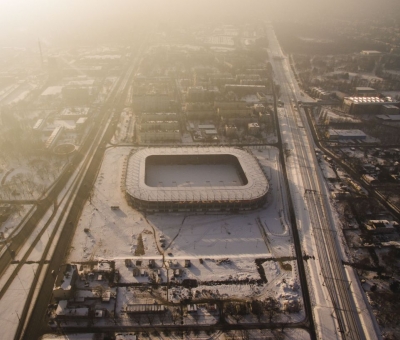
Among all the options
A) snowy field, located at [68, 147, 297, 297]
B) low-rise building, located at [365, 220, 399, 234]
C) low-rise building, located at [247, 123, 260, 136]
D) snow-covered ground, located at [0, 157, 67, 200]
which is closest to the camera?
snowy field, located at [68, 147, 297, 297]

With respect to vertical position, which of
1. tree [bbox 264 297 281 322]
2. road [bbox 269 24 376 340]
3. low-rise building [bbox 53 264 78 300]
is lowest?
road [bbox 269 24 376 340]

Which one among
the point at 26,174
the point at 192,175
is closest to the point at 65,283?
the point at 192,175

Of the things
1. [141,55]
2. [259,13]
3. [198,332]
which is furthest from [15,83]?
[259,13]

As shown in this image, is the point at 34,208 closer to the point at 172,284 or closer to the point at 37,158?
the point at 37,158

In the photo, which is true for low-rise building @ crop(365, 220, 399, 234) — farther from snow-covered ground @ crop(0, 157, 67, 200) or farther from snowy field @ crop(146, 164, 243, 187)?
snow-covered ground @ crop(0, 157, 67, 200)

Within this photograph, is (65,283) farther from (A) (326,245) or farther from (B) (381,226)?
(B) (381,226)

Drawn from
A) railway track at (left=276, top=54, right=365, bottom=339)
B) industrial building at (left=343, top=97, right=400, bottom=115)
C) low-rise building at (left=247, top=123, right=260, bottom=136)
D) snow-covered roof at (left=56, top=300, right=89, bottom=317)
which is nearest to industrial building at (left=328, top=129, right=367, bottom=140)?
railway track at (left=276, top=54, right=365, bottom=339)

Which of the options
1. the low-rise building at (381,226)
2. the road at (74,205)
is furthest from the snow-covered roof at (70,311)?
the low-rise building at (381,226)
